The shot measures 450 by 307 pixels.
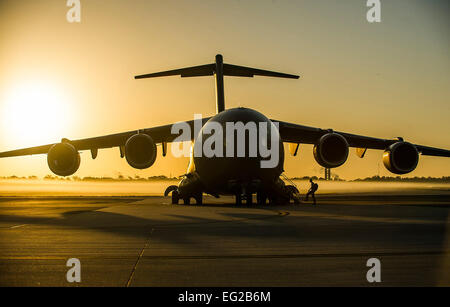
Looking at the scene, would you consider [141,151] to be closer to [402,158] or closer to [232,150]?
[232,150]

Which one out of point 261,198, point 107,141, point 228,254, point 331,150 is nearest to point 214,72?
point 107,141

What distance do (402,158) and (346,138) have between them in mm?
2629

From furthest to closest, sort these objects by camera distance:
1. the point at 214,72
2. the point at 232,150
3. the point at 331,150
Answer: the point at 214,72 < the point at 331,150 < the point at 232,150

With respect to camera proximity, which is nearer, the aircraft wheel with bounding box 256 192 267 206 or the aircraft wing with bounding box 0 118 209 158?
the aircraft wheel with bounding box 256 192 267 206

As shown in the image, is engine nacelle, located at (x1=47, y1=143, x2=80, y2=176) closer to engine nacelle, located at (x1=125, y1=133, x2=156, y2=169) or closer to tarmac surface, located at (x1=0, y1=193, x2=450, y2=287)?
engine nacelle, located at (x1=125, y1=133, x2=156, y2=169)

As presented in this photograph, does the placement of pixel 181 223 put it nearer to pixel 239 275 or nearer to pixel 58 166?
pixel 239 275

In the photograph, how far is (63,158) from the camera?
19.1 metres

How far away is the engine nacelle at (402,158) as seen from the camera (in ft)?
62.2

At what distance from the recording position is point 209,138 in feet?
55.9

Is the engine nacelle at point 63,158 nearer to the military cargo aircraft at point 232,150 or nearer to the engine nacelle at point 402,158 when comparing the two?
the military cargo aircraft at point 232,150

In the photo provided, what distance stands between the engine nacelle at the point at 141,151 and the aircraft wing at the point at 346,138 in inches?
203

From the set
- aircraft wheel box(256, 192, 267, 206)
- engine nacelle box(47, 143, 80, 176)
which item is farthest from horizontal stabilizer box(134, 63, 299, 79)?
aircraft wheel box(256, 192, 267, 206)

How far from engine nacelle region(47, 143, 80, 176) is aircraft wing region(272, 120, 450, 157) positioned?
8.00m

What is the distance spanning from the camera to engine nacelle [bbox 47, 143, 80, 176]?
1906cm
